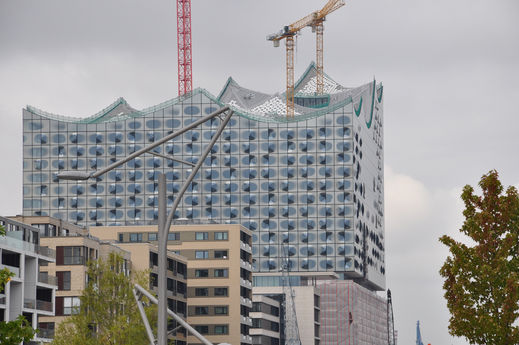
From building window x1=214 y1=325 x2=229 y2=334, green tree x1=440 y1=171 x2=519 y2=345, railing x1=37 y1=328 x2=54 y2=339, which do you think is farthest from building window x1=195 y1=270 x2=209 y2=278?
green tree x1=440 y1=171 x2=519 y2=345

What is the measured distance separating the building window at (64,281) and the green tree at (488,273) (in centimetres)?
8995

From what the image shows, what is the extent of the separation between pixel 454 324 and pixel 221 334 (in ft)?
458

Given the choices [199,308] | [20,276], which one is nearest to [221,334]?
[199,308]

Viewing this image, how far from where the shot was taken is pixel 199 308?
182 m

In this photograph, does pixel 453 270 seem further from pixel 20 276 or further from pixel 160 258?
pixel 20 276

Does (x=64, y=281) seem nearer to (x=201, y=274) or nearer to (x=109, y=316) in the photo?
(x=109, y=316)

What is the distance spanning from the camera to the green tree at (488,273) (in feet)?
136

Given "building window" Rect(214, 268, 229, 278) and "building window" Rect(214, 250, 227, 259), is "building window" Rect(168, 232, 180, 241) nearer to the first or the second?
"building window" Rect(214, 250, 227, 259)

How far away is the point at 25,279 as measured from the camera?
109 meters

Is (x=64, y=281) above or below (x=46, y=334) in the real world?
above

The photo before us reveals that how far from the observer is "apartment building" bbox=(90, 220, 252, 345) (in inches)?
7151

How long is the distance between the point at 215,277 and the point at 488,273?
142620mm

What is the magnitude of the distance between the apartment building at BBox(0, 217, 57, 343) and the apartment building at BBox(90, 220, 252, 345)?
66.5 m

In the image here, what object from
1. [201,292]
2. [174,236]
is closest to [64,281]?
[201,292]
